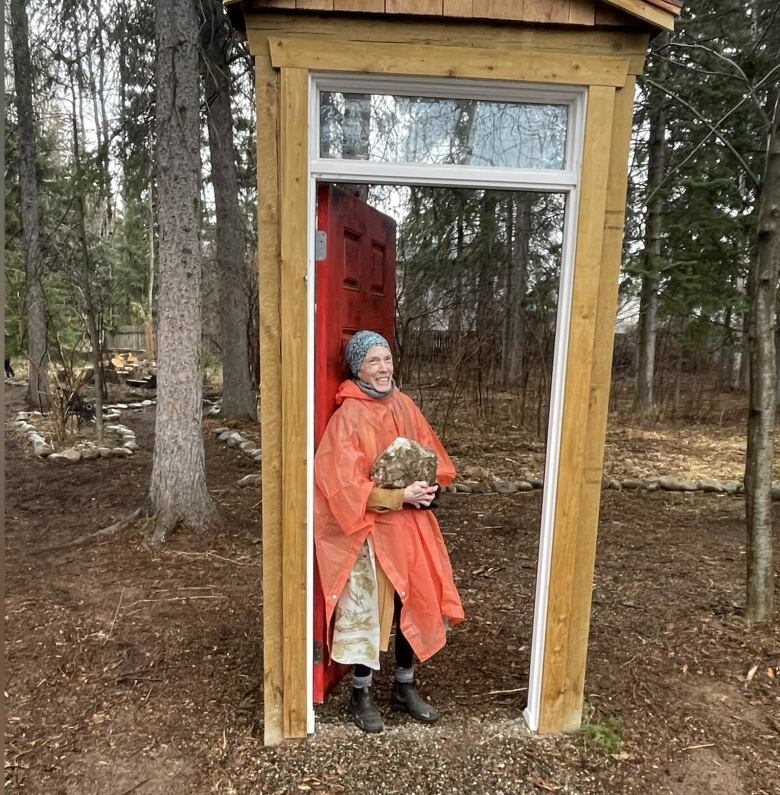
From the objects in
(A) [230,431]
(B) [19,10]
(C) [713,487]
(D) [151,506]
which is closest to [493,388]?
(C) [713,487]

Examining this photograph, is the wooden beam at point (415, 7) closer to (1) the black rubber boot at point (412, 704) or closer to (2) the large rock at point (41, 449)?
(1) the black rubber boot at point (412, 704)

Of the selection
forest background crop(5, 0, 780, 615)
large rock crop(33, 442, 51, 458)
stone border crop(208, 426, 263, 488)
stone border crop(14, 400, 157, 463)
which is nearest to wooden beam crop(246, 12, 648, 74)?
forest background crop(5, 0, 780, 615)

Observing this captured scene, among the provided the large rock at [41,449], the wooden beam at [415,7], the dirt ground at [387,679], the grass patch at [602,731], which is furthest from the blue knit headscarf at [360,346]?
the large rock at [41,449]

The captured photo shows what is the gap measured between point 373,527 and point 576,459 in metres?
0.83

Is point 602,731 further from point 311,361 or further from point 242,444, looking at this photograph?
point 242,444

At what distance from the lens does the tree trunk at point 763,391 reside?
3320 millimetres

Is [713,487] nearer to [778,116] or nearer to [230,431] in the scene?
[778,116]

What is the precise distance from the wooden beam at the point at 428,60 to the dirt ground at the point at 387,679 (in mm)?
2514

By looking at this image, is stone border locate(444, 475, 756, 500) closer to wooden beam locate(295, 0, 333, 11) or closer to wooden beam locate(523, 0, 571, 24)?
wooden beam locate(523, 0, 571, 24)

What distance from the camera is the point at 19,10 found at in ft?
22.6

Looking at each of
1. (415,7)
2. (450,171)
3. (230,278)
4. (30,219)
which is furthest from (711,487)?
(30,219)

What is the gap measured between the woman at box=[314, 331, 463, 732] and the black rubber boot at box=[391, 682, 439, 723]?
0.02 meters

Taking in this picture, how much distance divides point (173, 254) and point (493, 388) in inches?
193

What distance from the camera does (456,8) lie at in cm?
211
